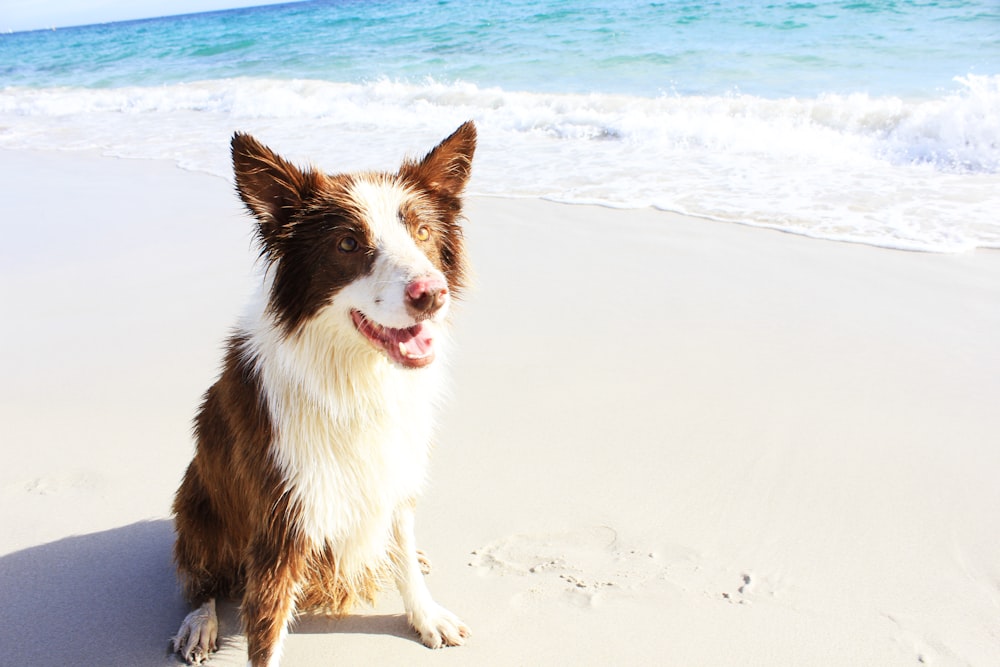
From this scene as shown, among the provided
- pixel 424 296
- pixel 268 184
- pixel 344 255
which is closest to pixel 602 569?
pixel 424 296

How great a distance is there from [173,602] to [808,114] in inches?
382

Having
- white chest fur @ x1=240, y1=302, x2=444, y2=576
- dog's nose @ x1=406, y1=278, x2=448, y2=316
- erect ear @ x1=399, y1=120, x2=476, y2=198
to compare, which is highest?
erect ear @ x1=399, y1=120, x2=476, y2=198

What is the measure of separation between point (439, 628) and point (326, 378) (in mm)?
1009

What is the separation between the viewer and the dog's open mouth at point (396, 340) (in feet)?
7.39

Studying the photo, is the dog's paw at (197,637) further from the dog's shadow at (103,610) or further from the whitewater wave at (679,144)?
the whitewater wave at (679,144)

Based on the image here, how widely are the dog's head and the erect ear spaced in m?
0.14

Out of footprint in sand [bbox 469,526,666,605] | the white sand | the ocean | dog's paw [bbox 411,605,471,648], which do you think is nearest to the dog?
dog's paw [bbox 411,605,471,648]

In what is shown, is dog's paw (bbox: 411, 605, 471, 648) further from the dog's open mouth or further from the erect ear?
the erect ear

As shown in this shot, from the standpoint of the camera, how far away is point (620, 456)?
3.62m

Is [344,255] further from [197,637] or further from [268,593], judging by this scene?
[197,637]

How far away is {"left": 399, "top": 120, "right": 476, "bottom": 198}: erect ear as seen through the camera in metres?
2.54

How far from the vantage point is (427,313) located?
2.15m

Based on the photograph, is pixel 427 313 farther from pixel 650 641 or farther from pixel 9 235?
pixel 9 235

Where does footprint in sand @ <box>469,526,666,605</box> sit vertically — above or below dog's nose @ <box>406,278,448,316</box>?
below
